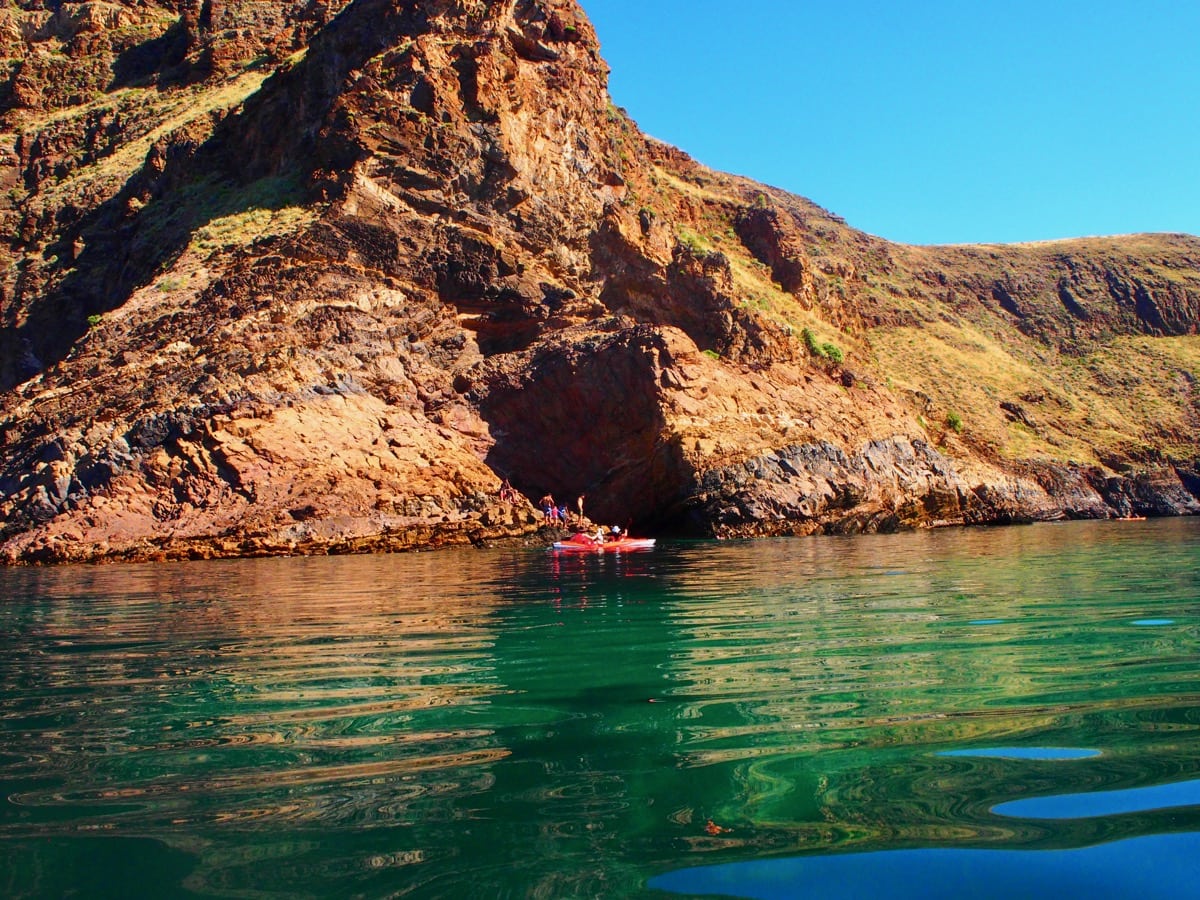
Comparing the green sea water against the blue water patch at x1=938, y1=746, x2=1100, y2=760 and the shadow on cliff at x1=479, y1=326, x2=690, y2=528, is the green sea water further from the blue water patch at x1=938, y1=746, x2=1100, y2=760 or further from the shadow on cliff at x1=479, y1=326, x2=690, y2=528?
the shadow on cliff at x1=479, y1=326, x2=690, y2=528

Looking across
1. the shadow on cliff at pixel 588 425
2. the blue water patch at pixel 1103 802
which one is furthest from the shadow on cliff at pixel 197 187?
the blue water patch at pixel 1103 802

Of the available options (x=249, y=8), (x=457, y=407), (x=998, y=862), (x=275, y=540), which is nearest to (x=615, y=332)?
(x=457, y=407)

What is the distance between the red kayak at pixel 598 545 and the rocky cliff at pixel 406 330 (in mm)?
4629

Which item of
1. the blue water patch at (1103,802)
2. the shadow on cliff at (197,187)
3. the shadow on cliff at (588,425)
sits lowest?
the blue water patch at (1103,802)

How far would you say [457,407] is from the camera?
34375 mm

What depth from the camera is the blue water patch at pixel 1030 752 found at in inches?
152

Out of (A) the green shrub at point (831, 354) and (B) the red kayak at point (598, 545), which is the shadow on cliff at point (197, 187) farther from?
(A) the green shrub at point (831, 354)

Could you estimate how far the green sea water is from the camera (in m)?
2.83

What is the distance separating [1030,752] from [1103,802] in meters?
0.71

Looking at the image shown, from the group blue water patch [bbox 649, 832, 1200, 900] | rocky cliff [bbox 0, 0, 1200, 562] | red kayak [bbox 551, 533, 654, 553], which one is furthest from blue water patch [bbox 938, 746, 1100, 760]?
rocky cliff [bbox 0, 0, 1200, 562]

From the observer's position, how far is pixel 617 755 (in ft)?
13.6

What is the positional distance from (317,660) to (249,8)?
61.4m

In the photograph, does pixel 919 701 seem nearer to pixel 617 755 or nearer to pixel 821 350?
pixel 617 755

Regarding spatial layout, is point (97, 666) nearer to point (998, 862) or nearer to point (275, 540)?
point (998, 862)
